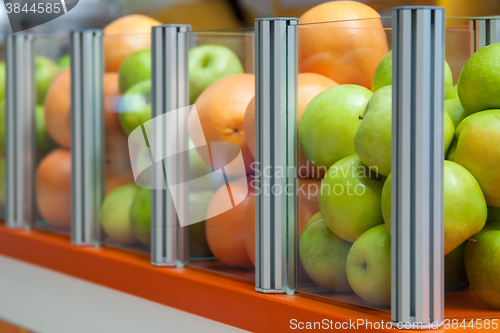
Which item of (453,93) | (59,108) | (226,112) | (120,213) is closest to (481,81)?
(453,93)

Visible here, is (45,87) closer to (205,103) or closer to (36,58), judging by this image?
(36,58)

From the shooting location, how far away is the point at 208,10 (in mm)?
1344

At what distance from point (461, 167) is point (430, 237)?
0.23 feet

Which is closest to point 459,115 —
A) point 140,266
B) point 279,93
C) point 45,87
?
point 279,93

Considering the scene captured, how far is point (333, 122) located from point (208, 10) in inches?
36.0

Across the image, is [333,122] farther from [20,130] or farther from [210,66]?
[20,130]

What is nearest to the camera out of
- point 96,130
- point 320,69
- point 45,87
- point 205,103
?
point 320,69

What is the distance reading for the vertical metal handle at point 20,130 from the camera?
3.03ft

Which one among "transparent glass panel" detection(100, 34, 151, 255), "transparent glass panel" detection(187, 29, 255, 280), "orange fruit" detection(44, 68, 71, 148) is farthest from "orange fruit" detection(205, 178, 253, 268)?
"orange fruit" detection(44, 68, 71, 148)

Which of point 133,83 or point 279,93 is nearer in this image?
point 279,93

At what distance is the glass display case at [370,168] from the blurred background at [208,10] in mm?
Result: 426

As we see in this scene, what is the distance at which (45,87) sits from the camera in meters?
0.93

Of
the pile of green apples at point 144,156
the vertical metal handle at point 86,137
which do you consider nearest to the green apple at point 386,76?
the pile of green apples at point 144,156

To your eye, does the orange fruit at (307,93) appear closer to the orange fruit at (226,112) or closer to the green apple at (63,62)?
the orange fruit at (226,112)
